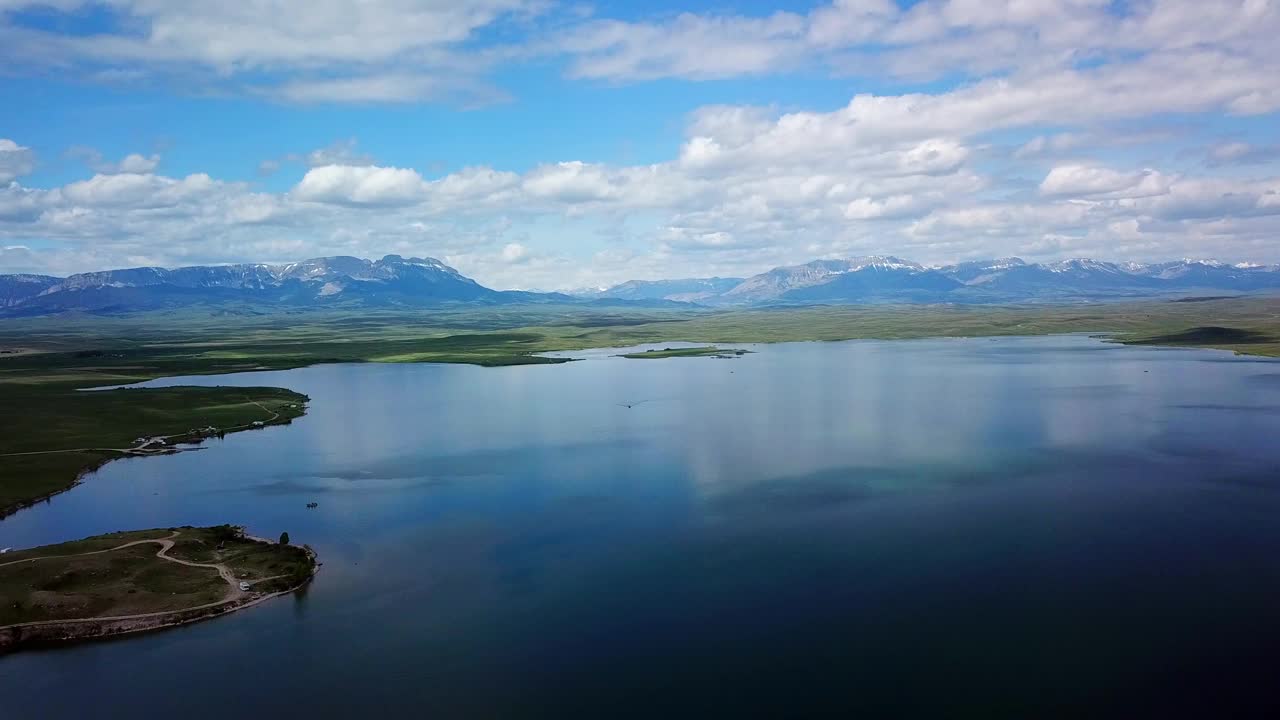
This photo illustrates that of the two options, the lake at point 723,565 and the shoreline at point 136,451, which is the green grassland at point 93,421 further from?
the lake at point 723,565

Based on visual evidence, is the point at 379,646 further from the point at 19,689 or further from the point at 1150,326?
the point at 1150,326

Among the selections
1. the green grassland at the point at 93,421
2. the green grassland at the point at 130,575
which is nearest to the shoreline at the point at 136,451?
the green grassland at the point at 93,421

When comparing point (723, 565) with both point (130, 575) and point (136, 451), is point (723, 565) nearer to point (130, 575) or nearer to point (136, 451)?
point (130, 575)

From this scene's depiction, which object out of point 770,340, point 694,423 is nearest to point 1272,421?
point 694,423

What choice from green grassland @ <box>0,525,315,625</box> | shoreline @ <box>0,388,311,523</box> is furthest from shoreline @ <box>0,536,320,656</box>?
shoreline @ <box>0,388,311,523</box>

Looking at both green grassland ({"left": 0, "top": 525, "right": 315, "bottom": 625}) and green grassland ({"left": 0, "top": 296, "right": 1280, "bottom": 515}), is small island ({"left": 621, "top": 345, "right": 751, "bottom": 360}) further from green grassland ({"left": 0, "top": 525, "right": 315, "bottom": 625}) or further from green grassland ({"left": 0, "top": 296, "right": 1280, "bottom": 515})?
green grassland ({"left": 0, "top": 525, "right": 315, "bottom": 625})

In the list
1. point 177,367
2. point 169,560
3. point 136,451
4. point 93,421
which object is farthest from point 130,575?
point 177,367
